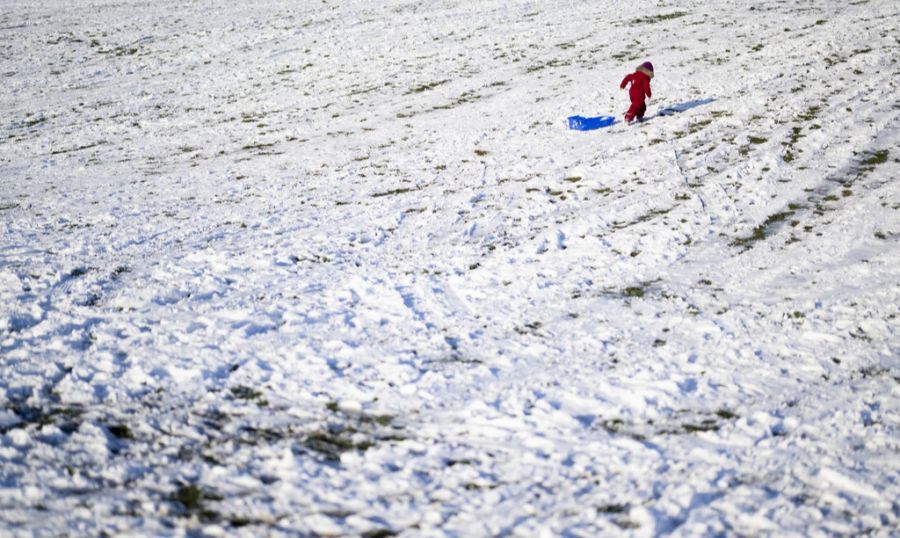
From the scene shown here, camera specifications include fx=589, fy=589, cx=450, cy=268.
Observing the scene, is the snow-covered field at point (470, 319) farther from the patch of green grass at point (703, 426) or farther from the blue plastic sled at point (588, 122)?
the blue plastic sled at point (588, 122)

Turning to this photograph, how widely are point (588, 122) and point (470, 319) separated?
6881 millimetres

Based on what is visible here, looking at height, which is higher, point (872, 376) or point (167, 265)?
point (167, 265)

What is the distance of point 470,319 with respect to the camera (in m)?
5.16

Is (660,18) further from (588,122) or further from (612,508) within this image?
(612,508)

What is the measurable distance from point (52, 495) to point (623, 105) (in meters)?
11.6

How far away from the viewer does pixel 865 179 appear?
7449 mm

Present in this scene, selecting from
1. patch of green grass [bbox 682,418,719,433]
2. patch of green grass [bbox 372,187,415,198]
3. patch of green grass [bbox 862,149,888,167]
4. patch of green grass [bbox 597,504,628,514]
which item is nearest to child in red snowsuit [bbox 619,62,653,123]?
patch of green grass [bbox 862,149,888,167]

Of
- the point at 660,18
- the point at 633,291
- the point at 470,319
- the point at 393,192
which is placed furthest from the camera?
the point at 660,18

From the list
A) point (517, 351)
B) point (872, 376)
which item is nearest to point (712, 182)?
point (872, 376)

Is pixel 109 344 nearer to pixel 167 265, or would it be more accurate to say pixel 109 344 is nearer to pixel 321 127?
pixel 167 265

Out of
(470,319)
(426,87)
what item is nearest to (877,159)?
(470,319)

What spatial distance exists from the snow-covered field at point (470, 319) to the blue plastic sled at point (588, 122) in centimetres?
23

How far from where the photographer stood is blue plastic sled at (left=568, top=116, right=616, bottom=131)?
1079cm

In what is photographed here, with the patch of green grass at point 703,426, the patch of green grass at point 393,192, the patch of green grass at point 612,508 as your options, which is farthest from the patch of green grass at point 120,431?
the patch of green grass at point 393,192
